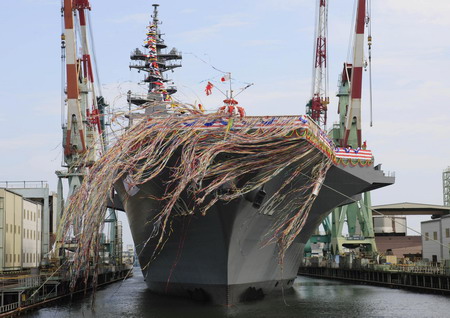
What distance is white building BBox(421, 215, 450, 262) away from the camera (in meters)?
38.5

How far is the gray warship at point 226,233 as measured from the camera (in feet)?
68.0

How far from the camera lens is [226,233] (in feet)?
68.6

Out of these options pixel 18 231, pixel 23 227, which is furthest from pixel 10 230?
pixel 23 227

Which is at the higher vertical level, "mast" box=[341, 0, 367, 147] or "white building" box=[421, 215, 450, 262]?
"mast" box=[341, 0, 367, 147]

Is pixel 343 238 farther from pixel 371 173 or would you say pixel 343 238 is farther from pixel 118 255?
pixel 371 173

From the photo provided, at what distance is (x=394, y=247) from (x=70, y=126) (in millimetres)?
39113

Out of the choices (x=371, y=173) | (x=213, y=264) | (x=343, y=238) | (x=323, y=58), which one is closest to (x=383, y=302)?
(x=371, y=173)

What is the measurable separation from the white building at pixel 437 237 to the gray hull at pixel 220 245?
1453 cm

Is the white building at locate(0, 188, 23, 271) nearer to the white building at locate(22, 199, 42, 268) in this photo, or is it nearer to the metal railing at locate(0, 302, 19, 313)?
the white building at locate(22, 199, 42, 268)

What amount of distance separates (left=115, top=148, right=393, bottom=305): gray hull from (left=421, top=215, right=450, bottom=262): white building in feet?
47.7

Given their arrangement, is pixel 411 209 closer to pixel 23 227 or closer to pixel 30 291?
pixel 23 227

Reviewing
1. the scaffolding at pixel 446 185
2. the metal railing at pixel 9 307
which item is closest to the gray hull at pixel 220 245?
the metal railing at pixel 9 307

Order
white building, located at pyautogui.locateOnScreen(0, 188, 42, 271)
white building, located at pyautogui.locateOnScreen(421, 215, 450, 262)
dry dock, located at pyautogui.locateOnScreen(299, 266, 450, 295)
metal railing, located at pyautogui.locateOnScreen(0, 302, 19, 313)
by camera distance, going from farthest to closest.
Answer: white building, located at pyautogui.locateOnScreen(421, 215, 450, 262)
white building, located at pyautogui.locateOnScreen(0, 188, 42, 271)
dry dock, located at pyautogui.locateOnScreen(299, 266, 450, 295)
metal railing, located at pyautogui.locateOnScreen(0, 302, 19, 313)

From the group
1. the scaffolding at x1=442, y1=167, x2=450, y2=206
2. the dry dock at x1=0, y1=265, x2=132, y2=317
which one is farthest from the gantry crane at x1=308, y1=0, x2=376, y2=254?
the scaffolding at x1=442, y1=167, x2=450, y2=206
